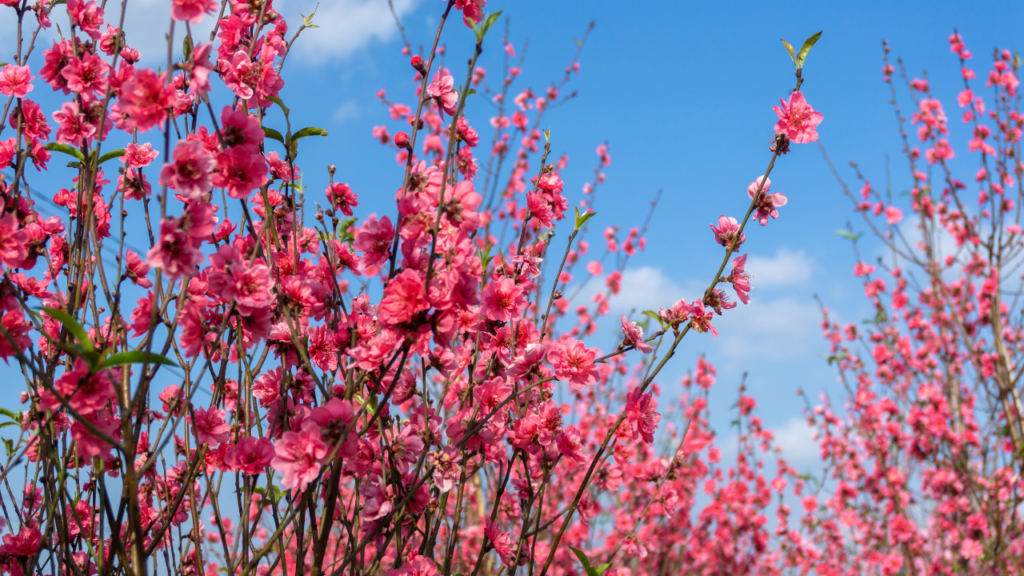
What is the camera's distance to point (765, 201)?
1.82 meters

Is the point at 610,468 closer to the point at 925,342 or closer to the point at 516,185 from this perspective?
the point at 516,185

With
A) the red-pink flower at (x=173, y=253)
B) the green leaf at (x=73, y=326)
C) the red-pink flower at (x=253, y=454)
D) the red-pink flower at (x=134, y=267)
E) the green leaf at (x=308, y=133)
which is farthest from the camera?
the red-pink flower at (x=134, y=267)

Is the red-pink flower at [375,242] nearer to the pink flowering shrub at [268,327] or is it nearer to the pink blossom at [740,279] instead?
the pink flowering shrub at [268,327]

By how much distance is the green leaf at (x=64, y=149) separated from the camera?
1.65 meters

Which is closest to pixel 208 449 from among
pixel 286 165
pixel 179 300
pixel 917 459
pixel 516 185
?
pixel 179 300

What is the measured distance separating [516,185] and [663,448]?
Result: 349cm

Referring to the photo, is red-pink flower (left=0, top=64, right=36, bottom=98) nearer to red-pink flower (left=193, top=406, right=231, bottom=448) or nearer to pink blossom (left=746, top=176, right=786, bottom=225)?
red-pink flower (left=193, top=406, right=231, bottom=448)

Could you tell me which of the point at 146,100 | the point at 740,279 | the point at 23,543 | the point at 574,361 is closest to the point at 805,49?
the point at 740,279

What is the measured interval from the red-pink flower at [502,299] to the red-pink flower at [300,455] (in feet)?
1.75

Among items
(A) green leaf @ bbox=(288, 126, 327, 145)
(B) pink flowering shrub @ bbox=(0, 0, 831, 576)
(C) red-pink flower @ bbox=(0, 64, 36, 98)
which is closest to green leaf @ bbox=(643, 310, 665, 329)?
(B) pink flowering shrub @ bbox=(0, 0, 831, 576)

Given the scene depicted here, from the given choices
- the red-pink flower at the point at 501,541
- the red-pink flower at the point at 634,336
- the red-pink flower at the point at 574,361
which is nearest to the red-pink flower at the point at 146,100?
the red-pink flower at the point at 574,361

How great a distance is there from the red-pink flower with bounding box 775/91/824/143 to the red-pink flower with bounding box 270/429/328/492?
1.41 meters

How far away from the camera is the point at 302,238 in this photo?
1.93 m

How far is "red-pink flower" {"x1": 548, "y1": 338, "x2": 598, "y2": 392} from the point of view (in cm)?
168
